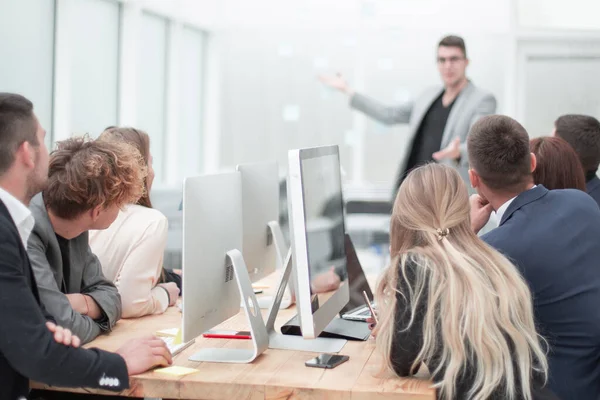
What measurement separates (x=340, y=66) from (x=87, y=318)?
5.74m

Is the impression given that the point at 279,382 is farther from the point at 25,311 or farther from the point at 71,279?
the point at 71,279

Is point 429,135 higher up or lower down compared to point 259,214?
higher up

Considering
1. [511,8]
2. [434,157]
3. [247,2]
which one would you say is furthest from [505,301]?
[247,2]

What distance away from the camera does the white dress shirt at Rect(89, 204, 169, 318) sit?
2434mm

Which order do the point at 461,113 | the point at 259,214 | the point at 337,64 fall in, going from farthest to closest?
1. the point at 337,64
2. the point at 461,113
3. the point at 259,214

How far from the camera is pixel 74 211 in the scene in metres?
2.12

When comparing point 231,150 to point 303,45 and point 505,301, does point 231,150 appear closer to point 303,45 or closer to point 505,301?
point 303,45

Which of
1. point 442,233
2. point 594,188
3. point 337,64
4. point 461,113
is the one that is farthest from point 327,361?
point 337,64

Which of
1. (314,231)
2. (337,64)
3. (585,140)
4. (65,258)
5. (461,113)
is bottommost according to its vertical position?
(65,258)

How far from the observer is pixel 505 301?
1.78 meters

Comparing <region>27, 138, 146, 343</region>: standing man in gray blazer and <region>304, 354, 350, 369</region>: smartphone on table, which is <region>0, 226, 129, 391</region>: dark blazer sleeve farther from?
<region>304, 354, 350, 369</region>: smartphone on table

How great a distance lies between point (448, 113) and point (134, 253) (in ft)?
9.54

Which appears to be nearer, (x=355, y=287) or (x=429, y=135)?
(x=355, y=287)

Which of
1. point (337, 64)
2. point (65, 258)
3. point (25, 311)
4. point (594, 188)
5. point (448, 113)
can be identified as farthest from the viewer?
point (337, 64)
